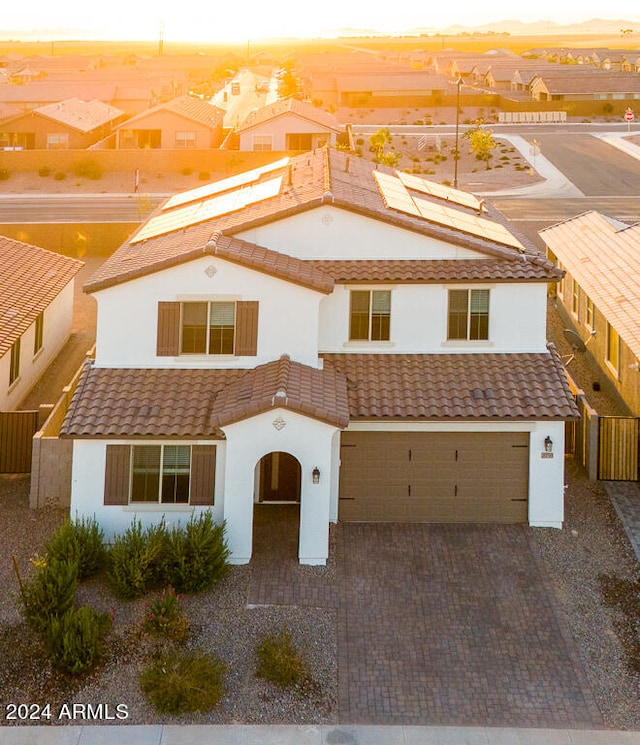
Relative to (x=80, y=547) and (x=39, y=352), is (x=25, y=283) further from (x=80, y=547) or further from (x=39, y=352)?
(x=80, y=547)

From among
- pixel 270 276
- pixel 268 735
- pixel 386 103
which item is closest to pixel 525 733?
pixel 268 735

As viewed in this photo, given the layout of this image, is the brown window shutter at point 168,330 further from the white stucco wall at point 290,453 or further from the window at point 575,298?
the window at point 575,298

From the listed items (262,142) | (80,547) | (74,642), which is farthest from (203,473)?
(262,142)

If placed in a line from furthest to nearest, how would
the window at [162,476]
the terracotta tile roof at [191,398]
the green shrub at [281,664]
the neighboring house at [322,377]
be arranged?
the window at [162,476]
the neighboring house at [322,377]
the terracotta tile roof at [191,398]
the green shrub at [281,664]

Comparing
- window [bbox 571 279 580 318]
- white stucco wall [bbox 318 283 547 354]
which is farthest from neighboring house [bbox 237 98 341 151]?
white stucco wall [bbox 318 283 547 354]

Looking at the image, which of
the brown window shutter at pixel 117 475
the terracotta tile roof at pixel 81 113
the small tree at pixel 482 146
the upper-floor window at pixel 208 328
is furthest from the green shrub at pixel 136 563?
the small tree at pixel 482 146

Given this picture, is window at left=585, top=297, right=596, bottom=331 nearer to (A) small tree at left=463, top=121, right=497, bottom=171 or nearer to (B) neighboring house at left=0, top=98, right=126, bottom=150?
(A) small tree at left=463, top=121, right=497, bottom=171

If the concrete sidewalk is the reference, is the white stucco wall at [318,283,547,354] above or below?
above
